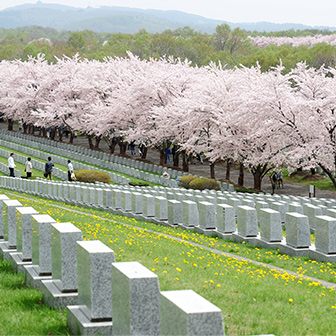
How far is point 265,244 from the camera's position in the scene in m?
15.9

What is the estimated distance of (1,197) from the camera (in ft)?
37.5

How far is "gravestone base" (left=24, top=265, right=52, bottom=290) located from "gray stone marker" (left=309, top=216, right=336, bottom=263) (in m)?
8.09

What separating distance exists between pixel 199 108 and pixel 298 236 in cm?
2691

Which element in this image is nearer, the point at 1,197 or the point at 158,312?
the point at 158,312

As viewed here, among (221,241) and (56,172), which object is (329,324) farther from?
(56,172)

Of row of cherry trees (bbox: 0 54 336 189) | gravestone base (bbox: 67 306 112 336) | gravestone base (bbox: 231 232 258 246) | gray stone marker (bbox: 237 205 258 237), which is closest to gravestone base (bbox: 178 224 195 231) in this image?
gravestone base (bbox: 231 232 258 246)

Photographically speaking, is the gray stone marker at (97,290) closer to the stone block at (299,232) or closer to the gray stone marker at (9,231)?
the gray stone marker at (9,231)

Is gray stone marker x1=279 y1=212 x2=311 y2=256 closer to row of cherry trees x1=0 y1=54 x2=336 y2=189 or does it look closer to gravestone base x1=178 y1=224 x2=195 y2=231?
gravestone base x1=178 y1=224 x2=195 y2=231

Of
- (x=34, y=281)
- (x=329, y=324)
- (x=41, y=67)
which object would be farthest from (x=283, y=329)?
(x=41, y=67)

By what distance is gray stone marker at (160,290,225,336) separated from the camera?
420 cm

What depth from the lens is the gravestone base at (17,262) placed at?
891 cm

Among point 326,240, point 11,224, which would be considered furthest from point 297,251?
point 11,224

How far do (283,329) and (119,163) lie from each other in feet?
140

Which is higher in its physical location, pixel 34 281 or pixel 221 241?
pixel 34 281
